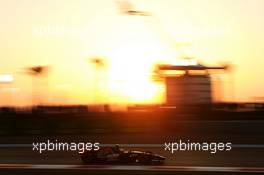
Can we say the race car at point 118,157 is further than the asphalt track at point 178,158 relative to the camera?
Yes

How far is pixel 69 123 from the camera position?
82.8ft

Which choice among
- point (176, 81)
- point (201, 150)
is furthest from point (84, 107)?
point (176, 81)

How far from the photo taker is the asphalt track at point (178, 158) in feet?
36.8

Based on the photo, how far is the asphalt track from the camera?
1121 cm

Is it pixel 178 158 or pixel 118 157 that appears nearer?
pixel 118 157

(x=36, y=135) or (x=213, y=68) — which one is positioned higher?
(x=213, y=68)

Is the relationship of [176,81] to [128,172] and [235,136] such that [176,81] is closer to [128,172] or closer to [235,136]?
[235,136]

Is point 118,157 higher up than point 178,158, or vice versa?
point 118,157

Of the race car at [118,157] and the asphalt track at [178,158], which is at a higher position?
the race car at [118,157]

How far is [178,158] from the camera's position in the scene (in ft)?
A: 43.3

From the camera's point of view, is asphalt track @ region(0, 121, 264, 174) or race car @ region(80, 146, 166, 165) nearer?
asphalt track @ region(0, 121, 264, 174)

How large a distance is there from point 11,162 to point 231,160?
452 cm

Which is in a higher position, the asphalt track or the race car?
the race car

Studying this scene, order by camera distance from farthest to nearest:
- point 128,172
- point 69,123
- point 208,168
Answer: point 69,123 → point 208,168 → point 128,172
